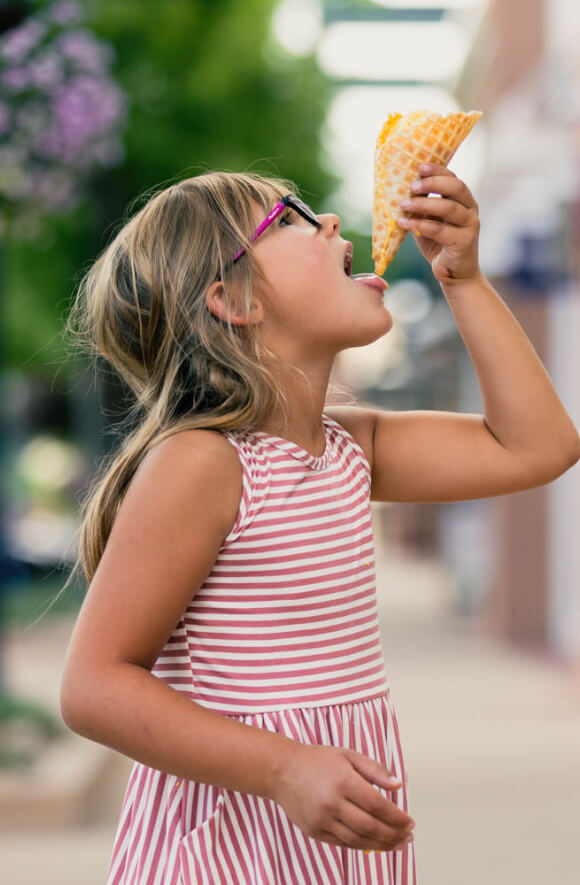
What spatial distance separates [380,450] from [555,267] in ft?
29.2

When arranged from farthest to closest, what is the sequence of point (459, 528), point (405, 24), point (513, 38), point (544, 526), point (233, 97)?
point (405, 24)
point (459, 528)
point (233, 97)
point (513, 38)
point (544, 526)

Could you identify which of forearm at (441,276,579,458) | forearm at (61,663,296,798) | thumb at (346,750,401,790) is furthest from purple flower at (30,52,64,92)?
thumb at (346,750,401,790)

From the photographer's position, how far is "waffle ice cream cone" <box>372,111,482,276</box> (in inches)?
89.8

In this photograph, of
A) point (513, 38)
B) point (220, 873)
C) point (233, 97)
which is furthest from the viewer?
point (233, 97)

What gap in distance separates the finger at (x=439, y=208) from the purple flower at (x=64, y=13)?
5.79 meters

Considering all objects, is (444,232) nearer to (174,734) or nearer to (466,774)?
(174,734)

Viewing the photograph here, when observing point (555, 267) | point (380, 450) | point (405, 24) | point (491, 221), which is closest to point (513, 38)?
point (491, 221)

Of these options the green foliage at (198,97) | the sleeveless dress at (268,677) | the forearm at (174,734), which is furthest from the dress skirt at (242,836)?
the green foliage at (198,97)

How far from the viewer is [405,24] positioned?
22.0 metres

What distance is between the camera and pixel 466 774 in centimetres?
738

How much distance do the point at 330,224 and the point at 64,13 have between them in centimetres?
572

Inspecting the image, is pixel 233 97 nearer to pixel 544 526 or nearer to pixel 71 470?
pixel 544 526

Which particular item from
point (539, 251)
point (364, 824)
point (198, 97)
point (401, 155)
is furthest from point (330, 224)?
point (198, 97)

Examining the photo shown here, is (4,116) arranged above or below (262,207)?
below
